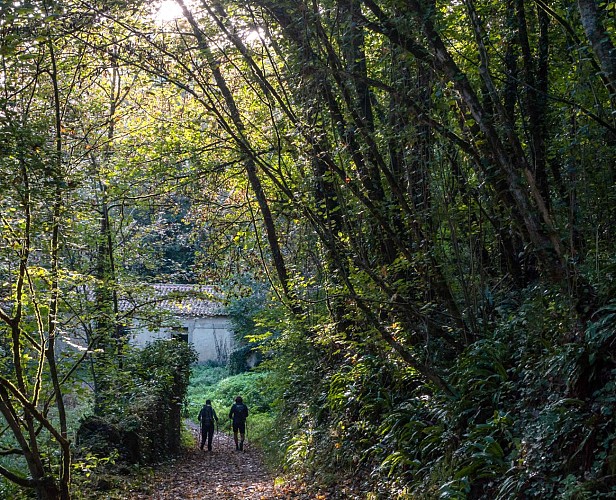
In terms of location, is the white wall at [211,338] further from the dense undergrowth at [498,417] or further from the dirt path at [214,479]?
the dense undergrowth at [498,417]

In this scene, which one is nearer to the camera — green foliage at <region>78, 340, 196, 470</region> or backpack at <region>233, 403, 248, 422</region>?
green foliage at <region>78, 340, 196, 470</region>

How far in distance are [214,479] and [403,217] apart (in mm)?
8609

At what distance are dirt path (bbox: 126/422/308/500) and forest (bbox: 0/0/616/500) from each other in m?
0.85

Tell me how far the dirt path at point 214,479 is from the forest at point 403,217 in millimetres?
847

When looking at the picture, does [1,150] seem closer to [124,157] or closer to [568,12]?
[568,12]

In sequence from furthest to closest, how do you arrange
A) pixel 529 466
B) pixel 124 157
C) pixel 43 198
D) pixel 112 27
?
pixel 124 157
pixel 112 27
pixel 43 198
pixel 529 466

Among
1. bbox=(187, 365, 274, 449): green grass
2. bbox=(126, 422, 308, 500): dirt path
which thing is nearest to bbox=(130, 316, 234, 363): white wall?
bbox=(187, 365, 274, 449): green grass

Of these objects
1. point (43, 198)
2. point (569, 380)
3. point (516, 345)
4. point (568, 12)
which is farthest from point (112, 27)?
point (569, 380)

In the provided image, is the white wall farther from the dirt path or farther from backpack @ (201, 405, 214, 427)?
backpack @ (201, 405, 214, 427)

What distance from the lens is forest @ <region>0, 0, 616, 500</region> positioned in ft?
19.7

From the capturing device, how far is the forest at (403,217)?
6.00 metres

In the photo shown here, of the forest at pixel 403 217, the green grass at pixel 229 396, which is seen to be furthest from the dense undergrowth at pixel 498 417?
the green grass at pixel 229 396

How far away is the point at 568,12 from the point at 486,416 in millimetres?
4717

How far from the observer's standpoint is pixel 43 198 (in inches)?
258
